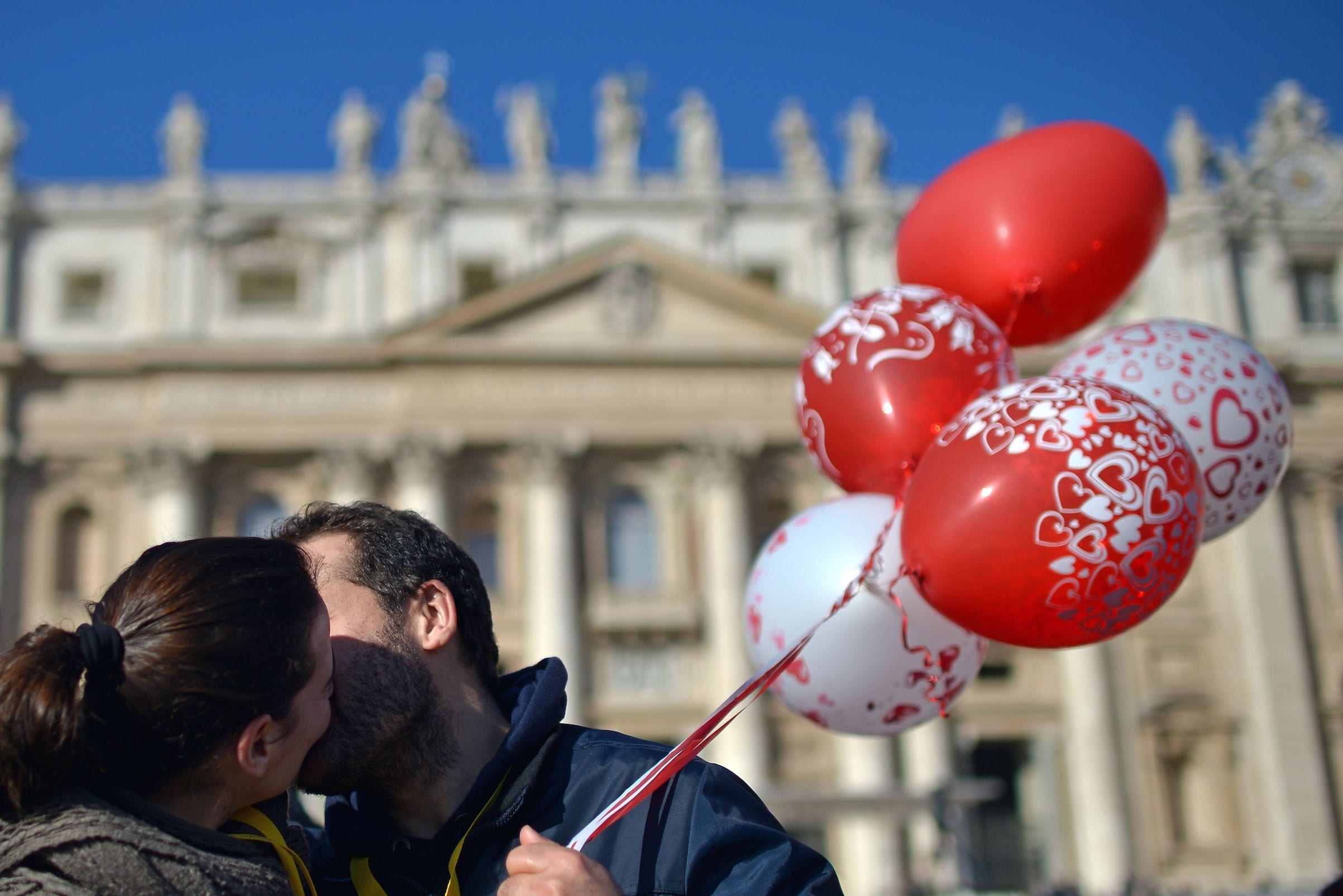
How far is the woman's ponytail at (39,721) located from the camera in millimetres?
2186

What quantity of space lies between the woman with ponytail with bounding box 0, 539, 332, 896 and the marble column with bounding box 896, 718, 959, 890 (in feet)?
85.7

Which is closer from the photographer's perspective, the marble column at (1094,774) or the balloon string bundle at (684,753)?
the balloon string bundle at (684,753)

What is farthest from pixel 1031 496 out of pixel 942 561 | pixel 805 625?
pixel 805 625

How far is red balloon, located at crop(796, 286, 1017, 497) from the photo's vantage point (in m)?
5.15

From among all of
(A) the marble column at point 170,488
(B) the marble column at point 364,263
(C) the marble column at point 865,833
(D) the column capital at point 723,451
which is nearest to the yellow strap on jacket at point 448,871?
(C) the marble column at point 865,833

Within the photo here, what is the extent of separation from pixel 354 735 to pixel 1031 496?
82.8 inches

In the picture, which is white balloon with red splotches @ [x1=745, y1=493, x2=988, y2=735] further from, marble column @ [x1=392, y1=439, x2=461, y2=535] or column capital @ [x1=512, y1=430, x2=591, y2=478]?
column capital @ [x1=512, y1=430, x2=591, y2=478]

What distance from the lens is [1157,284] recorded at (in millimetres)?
35125

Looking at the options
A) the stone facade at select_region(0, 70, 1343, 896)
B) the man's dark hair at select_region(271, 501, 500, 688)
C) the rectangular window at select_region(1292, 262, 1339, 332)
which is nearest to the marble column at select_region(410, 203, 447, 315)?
the stone facade at select_region(0, 70, 1343, 896)

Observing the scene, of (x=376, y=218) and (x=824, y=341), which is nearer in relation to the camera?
(x=824, y=341)

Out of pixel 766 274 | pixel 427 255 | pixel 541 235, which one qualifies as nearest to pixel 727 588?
pixel 766 274

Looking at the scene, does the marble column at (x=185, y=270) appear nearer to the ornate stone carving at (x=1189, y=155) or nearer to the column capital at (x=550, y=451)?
the column capital at (x=550, y=451)

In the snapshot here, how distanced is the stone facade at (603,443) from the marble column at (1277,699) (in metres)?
0.07

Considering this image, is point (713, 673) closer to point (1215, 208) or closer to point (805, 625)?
point (1215, 208)
